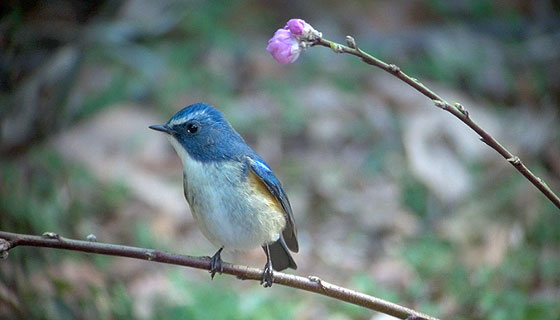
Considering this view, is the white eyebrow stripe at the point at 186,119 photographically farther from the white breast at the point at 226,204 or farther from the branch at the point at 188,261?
the branch at the point at 188,261

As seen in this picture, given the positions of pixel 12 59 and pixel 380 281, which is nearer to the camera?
pixel 12 59

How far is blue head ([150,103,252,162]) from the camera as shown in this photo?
3014 mm

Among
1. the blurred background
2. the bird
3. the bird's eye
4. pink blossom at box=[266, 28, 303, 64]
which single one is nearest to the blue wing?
the bird

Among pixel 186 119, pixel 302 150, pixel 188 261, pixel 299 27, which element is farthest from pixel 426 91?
pixel 302 150

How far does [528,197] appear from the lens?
17.6 ft

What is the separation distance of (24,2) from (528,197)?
3.78 meters

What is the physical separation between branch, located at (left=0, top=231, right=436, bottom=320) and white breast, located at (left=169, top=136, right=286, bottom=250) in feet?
1.06

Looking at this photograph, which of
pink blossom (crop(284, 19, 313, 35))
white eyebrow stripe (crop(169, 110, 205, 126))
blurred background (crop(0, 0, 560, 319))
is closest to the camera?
pink blossom (crop(284, 19, 313, 35))

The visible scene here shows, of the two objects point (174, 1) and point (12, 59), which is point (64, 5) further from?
point (174, 1)

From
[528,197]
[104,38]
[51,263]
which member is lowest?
[51,263]

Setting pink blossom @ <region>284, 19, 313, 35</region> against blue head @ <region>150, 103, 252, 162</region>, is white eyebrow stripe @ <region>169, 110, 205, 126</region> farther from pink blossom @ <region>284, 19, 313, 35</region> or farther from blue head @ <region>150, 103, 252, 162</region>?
pink blossom @ <region>284, 19, 313, 35</region>

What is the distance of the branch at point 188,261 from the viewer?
90.0 inches

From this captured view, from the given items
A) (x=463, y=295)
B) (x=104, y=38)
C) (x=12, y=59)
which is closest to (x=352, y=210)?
(x=463, y=295)

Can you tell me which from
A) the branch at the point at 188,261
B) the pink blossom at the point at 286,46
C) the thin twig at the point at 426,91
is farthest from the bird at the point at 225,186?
the thin twig at the point at 426,91
